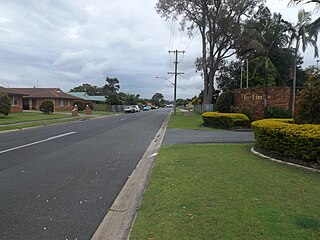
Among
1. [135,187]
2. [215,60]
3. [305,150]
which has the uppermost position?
[215,60]

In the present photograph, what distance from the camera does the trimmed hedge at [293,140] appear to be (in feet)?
25.6

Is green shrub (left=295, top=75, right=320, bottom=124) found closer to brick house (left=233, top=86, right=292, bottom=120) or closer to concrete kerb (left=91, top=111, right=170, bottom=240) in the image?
concrete kerb (left=91, top=111, right=170, bottom=240)

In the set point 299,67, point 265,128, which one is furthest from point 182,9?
point 265,128

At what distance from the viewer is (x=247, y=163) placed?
8461mm

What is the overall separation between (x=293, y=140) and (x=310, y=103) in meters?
2.30

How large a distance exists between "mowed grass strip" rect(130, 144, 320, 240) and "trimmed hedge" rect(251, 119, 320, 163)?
0.63 metres

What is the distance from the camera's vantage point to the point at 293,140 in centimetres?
836

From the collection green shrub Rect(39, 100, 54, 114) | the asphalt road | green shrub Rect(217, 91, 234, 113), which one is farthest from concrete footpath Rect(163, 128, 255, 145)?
green shrub Rect(39, 100, 54, 114)

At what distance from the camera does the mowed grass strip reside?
3.99 m

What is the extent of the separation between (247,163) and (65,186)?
181 inches

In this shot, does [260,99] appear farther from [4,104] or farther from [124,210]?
[4,104]

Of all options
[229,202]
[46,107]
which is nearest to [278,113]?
[229,202]

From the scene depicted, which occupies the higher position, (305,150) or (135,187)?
(305,150)

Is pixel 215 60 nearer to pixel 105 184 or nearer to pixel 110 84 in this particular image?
pixel 105 184
